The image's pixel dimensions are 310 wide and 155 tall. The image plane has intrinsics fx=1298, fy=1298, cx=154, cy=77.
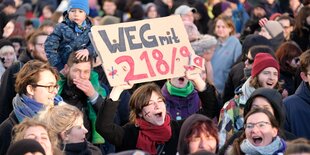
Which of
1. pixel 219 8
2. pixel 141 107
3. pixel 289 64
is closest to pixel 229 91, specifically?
pixel 289 64

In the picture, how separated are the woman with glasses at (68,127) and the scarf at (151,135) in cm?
74

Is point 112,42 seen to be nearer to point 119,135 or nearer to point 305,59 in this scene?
point 119,135

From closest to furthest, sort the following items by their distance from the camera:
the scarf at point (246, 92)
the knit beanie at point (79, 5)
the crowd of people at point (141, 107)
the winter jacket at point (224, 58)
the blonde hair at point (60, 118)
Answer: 1. the crowd of people at point (141, 107)
2. the blonde hair at point (60, 118)
3. the scarf at point (246, 92)
4. the knit beanie at point (79, 5)
5. the winter jacket at point (224, 58)

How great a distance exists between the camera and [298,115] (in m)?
12.6

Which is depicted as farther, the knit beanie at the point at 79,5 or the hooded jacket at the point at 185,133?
the knit beanie at the point at 79,5

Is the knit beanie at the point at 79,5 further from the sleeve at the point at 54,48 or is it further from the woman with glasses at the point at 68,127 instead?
the woman with glasses at the point at 68,127

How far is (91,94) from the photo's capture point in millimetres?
12617

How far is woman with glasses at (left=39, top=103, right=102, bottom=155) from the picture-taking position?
10938 mm

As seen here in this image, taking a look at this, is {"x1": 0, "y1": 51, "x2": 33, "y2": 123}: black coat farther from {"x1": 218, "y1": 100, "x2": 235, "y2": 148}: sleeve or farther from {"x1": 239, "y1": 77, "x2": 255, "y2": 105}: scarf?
{"x1": 239, "y1": 77, "x2": 255, "y2": 105}: scarf

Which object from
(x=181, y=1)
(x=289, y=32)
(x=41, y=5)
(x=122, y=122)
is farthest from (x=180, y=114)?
(x=41, y=5)

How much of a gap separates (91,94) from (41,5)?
1610 cm

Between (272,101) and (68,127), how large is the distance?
1926mm

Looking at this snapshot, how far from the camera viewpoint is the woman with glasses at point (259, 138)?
1077 cm

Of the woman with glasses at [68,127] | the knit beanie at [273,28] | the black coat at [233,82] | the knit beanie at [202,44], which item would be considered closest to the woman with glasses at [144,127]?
the woman with glasses at [68,127]
